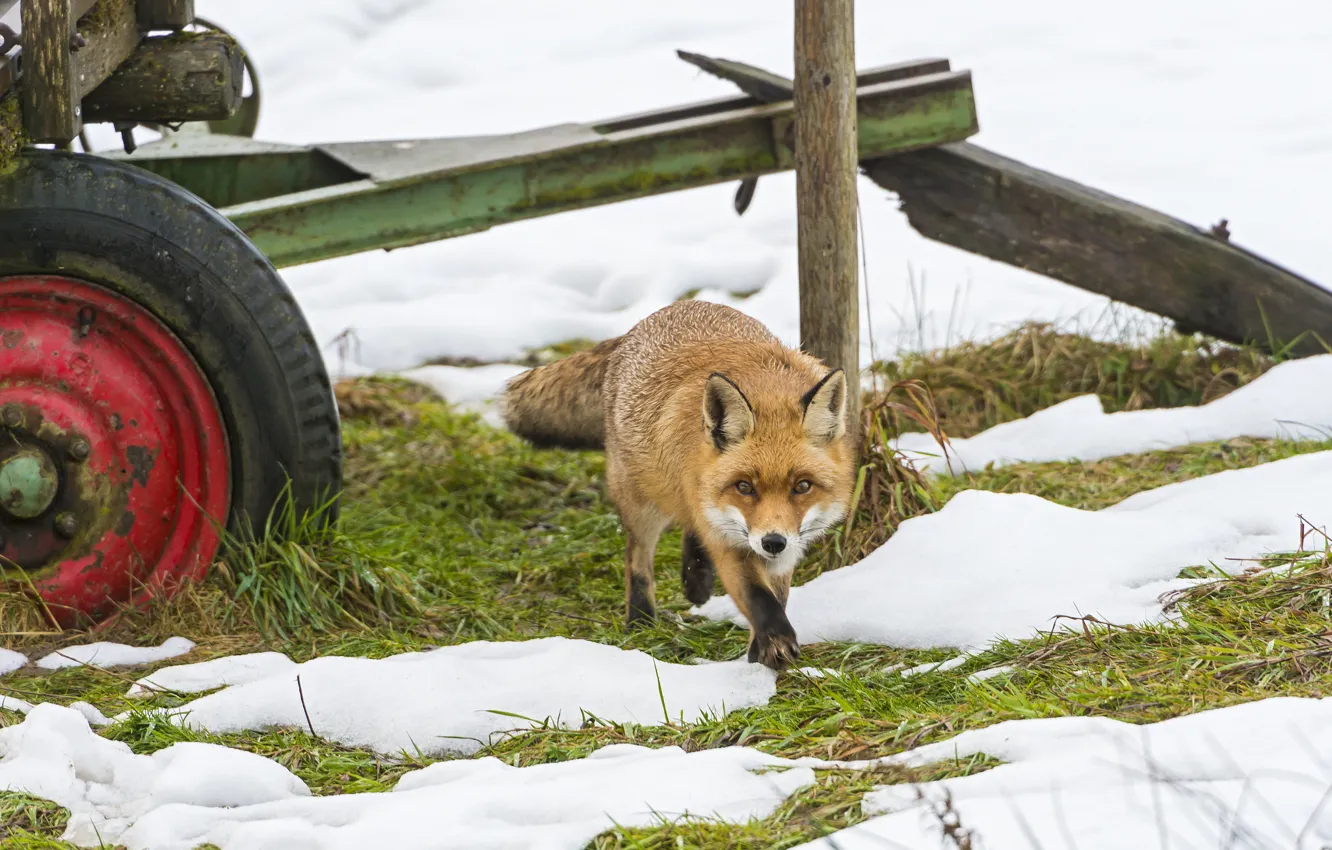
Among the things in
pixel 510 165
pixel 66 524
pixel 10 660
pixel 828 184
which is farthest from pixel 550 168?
pixel 10 660

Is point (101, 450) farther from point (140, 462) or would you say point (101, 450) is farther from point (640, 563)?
point (640, 563)

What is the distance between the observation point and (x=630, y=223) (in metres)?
11.6

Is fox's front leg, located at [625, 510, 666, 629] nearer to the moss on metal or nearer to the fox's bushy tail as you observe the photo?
the fox's bushy tail

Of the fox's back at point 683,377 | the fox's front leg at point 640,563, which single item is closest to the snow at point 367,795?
the fox's back at point 683,377

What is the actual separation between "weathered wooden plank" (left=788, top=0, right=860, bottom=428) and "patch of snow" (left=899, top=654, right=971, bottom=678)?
4.27ft

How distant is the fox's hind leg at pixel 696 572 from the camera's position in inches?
203

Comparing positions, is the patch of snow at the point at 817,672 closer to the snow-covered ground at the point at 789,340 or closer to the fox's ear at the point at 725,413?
the snow-covered ground at the point at 789,340

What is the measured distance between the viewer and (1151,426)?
21.1 feet

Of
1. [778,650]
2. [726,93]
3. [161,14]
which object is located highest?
[161,14]

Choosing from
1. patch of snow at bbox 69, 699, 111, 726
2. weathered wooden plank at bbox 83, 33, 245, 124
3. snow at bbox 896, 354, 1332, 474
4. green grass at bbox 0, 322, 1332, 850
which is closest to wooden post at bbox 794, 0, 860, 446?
green grass at bbox 0, 322, 1332, 850

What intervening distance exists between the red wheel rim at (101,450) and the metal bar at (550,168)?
107cm

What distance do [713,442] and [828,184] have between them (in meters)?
1.40

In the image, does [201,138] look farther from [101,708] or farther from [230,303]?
[101,708]

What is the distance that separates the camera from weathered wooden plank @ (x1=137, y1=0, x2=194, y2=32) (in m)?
4.98
